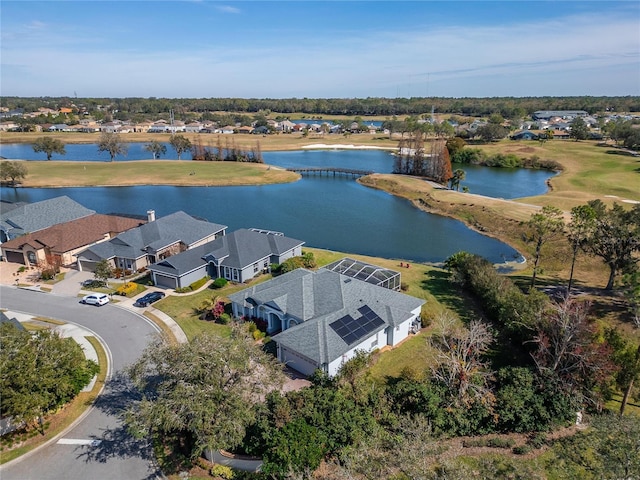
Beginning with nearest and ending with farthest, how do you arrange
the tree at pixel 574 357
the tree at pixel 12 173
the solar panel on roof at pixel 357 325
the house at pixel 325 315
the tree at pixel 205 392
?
the tree at pixel 205 392 < the tree at pixel 574 357 < the house at pixel 325 315 < the solar panel on roof at pixel 357 325 < the tree at pixel 12 173

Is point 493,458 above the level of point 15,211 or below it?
below

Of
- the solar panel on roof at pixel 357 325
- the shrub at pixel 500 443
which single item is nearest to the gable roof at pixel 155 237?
the solar panel on roof at pixel 357 325

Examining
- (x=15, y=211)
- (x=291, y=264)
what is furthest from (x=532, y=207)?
(x=15, y=211)

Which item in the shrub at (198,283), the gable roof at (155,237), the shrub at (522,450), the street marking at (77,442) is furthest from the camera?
the gable roof at (155,237)

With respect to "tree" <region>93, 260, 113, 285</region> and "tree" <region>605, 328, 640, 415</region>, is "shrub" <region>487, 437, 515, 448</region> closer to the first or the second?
"tree" <region>605, 328, 640, 415</region>

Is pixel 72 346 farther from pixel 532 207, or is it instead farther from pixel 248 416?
pixel 532 207

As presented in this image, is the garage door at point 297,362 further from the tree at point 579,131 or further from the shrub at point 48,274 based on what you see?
the tree at point 579,131

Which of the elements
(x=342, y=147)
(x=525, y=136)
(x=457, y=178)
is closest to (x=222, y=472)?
(x=457, y=178)
